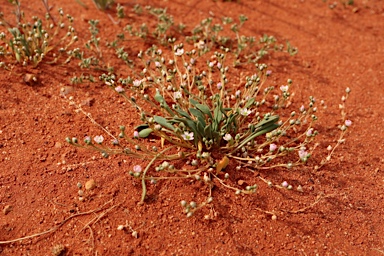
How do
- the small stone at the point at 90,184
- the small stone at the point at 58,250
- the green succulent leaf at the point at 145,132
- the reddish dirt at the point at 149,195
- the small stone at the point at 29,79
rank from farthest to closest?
the small stone at the point at 29,79 → the green succulent leaf at the point at 145,132 → the small stone at the point at 90,184 → the reddish dirt at the point at 149,195 → the small stone at the point at 58,250

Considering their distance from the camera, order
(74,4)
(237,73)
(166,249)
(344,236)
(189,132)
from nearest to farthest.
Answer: (166,249) → (344,236) → (189,132) → (237,73) → (74,4)

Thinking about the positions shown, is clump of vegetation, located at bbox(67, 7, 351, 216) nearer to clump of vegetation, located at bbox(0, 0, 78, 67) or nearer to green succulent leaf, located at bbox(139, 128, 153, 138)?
green succulent leaf, located at bbox(139, 128, 153, 138)

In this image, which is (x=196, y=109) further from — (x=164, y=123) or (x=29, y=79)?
(x=29, y=79)

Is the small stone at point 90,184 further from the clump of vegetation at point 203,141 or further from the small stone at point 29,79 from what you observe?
the small stone at point 29,79

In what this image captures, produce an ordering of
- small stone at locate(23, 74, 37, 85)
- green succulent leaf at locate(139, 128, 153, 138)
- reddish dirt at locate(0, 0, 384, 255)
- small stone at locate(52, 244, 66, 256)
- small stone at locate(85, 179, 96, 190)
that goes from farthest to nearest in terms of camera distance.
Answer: small stone at locate(23, 74, 37, 85), green succulent leaf at locate(139, 128, 153, 138), small stone at locate(85, 179, 96, 190), reddish dirt at locate(0, 0, 384, 255), small stone at locate(52, 244, 66, 256)

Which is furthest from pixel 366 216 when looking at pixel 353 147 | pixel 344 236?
pixel 353 147

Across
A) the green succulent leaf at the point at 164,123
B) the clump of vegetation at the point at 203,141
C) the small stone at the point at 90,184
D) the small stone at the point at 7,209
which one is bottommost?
the small stone at the point at 7,209

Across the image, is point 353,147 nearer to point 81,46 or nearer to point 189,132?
point 189,132

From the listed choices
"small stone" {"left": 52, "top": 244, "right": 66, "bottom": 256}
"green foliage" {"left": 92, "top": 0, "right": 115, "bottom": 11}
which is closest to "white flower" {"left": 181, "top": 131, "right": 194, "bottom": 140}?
"small stone" {"left": 52, "top": 244, "right": 66, "bottom": 256}

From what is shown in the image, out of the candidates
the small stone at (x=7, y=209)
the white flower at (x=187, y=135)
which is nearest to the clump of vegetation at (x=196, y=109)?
the white flower at (x=187, y=135)
